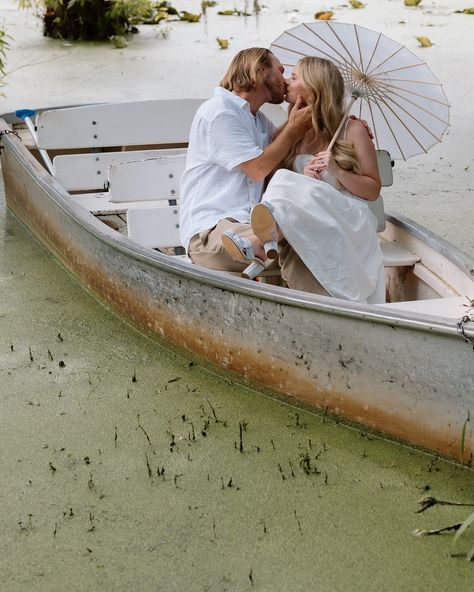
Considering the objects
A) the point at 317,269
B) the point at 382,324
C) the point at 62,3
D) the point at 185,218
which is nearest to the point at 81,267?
the point at 185,218

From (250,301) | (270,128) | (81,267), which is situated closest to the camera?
(250,301)

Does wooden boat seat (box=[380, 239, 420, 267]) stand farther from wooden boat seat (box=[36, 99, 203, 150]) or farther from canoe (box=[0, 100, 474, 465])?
wooden boat seat (box=[36, 99, 203, 150])

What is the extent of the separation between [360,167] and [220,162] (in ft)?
1.33

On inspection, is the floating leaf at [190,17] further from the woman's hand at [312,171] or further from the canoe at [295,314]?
the woman's hand at [312,171]

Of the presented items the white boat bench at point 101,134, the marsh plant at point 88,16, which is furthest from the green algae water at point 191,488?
the marsh plant at point 88,16

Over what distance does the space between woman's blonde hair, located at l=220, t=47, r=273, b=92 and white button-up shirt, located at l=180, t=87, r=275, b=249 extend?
0.04 meters

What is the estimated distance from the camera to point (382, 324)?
247 centimetres

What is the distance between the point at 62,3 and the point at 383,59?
5732 millimetres

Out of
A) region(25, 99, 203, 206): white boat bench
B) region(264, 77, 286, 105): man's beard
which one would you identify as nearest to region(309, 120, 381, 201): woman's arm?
region(264, 77, 286, 105): man's beard

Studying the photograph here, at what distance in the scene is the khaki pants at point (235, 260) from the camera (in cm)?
285

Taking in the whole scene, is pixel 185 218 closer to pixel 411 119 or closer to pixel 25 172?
pixel 411 119

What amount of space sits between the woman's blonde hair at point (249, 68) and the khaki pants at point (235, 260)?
0.39 meters

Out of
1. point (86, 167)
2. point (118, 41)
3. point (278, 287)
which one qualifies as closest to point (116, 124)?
point (86, 167)

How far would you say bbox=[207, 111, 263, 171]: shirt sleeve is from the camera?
3.00 meters
